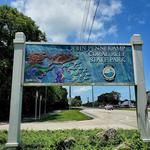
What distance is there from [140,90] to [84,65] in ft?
7.22

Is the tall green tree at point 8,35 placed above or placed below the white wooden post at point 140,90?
above

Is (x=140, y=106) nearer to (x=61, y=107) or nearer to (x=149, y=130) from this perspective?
(x=149, y=130)

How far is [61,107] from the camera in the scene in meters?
77.3

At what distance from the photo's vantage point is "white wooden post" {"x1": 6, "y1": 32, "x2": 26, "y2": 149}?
29.3 feet

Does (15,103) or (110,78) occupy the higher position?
(110,78)

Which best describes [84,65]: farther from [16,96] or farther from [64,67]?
[16,96]

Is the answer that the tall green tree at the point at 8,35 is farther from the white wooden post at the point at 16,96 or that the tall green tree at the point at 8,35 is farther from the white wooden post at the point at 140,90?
the white wooden post at the point at 140,90

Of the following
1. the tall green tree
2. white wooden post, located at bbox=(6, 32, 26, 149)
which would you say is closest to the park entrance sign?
white wooden post, located at bbox=(6, 32, 26, 149)

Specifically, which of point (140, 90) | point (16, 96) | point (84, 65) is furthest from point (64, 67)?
point (140, 90)

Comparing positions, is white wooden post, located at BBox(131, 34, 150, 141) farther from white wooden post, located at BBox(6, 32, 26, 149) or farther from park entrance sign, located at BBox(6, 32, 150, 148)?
white wooden post, located at BBox(6, 32, 26, 149)

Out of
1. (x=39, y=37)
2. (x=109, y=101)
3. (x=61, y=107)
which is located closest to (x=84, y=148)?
(x=39, y=37)

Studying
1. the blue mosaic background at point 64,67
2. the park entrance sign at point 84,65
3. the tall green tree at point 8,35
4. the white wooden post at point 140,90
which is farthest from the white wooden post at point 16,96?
the tall green tree at point 8,35

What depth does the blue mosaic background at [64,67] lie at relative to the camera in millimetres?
9742

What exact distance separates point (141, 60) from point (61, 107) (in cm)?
6839
